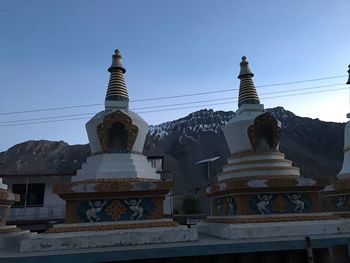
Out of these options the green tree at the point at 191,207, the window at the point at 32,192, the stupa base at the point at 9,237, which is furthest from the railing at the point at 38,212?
the stupa base at the point at 9,237

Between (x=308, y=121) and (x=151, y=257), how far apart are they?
3580 inches

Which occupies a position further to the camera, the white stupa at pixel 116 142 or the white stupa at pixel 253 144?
the white stupa at pixel 253 144

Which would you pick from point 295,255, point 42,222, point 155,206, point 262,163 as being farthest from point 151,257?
point 42,222

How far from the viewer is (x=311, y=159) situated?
73.1 meters

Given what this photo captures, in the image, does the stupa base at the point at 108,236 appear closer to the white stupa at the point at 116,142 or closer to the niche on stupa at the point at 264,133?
the white stupa at the point at 116,142

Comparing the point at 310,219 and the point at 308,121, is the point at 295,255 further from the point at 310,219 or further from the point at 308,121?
the point at 308,121

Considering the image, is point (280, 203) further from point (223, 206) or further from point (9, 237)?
point (9, 237)

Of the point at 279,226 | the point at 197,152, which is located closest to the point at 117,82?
the point at 279,226

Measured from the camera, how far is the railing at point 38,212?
2144 centimetres

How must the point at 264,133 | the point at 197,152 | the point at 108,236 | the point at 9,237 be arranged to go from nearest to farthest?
the point at 108,236 < the point at 9,237 < the point at 264,133 < the point at 197,152

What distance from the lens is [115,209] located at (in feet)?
28.6

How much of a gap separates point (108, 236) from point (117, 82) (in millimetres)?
5431

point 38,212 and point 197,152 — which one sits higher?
point 197,152

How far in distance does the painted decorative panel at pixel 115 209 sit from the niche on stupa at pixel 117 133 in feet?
5.95
